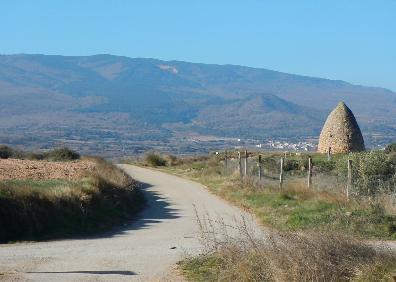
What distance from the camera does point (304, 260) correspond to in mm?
10734

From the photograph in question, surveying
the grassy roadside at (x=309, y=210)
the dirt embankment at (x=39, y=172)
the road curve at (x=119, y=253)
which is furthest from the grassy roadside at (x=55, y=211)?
the grassy roadside at (x=309, y=210)

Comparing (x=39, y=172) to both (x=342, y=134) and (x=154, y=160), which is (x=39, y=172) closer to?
(x=342, y=134)

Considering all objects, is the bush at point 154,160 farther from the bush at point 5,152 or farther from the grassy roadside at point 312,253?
the grassy roadside at point 312,253

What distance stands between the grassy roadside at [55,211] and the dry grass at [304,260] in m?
8.40

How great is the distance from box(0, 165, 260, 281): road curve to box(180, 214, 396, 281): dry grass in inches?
87.7

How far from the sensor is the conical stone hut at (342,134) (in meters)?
50.8

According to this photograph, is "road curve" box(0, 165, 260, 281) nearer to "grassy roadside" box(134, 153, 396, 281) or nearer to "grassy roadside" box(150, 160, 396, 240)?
"grassy roadside" box(134, 153, 396, 281)

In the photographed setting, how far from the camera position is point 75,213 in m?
21.6

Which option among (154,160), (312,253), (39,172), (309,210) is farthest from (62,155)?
(312,253)

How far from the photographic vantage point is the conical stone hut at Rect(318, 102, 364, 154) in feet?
167

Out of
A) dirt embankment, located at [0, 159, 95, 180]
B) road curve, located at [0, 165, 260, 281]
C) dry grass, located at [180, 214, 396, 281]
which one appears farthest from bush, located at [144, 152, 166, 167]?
dry grass, located at [180, 214, 396, 281]

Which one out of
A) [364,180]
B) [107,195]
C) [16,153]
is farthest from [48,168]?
[16,153]

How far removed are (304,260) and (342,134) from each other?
41.1m

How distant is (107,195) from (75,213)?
3.86 meters
